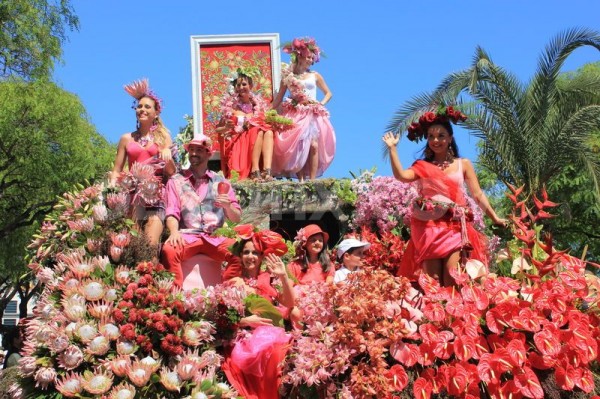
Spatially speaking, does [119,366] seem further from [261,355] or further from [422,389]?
[422,389]

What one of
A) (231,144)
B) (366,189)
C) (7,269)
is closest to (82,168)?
(7,269)

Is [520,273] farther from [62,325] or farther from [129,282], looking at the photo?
[62,325]

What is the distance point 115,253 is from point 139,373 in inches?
44.7

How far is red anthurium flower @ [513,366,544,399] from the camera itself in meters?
5.05

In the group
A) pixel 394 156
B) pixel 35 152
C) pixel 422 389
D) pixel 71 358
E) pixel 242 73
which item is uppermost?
pixel 242 73

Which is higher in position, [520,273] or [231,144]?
[231,144]

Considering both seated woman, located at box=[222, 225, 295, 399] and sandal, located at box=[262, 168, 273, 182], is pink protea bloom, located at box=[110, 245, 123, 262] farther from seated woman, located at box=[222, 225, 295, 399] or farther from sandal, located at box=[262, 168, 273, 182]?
sandal, located at box=[262, 168, 273, 182]

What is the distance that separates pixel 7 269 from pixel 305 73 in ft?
50.1

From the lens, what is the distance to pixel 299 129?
1105 cm

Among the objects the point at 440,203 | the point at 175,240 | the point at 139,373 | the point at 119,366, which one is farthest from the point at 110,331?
the point at 440,203

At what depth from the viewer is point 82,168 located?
21.4 m

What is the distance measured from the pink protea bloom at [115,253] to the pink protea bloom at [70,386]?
1.02 metres

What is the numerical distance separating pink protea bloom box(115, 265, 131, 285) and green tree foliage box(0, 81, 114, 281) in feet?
46.0

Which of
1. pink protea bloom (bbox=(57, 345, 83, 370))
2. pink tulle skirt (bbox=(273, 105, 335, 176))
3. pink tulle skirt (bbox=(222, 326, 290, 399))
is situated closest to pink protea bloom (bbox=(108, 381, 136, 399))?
pink protea bloom (bbox=(57, 345, 83, 370))
